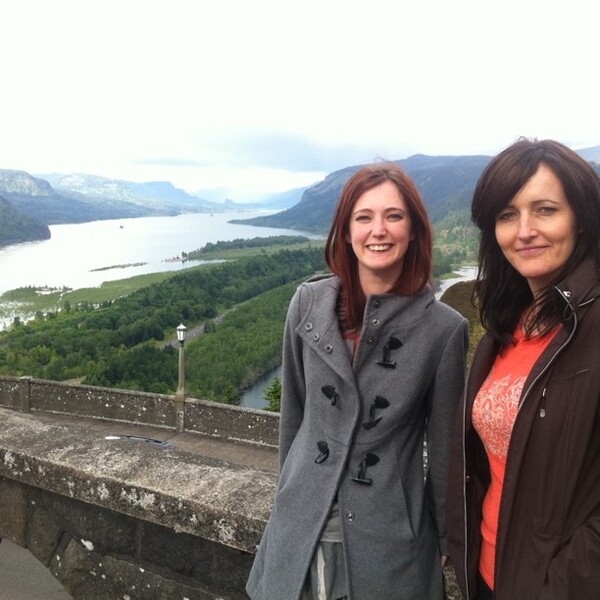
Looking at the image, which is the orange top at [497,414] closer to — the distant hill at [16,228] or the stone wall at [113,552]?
the stone wall at [113,552]

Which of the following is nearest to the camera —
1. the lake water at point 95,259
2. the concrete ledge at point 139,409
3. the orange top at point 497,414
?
the orange top at point 497,414

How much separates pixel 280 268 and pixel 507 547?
264ft

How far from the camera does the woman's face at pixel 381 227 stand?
1.47 m

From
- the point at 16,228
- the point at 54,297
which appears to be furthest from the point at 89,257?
the point at 54,297

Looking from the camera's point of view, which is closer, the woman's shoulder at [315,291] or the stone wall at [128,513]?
the woman's shoulder at [315,291]

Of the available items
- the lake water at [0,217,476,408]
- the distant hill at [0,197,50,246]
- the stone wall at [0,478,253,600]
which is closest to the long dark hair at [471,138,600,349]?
the stone wall at [0,478,253,600]

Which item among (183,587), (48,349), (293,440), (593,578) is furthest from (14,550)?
(48,349)

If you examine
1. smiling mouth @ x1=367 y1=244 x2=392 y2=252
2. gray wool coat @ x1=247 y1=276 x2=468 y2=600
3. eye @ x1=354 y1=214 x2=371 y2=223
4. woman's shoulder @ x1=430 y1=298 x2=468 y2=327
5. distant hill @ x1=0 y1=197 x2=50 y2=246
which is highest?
eye @ x1=354 y1=214 x2=371 y2=223

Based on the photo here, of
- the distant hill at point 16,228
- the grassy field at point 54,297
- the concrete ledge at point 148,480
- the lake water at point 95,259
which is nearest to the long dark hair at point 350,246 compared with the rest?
the concrete ledge at point 148,480

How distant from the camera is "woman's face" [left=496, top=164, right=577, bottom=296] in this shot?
4.11 feet

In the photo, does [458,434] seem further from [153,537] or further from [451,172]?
[451,172]

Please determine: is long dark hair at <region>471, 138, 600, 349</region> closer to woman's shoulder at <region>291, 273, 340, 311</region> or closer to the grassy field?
woman's shoulder at <region>291, 273, 340, 311</region>

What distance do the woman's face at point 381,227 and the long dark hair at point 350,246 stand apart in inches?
0.8

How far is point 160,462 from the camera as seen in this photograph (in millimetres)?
1932
